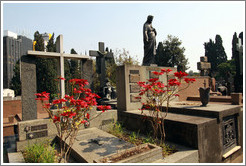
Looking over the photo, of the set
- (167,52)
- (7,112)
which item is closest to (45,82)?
(7,112)

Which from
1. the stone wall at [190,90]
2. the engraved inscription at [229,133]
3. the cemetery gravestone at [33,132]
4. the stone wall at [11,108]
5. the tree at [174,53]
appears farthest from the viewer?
the tree at [174,53]

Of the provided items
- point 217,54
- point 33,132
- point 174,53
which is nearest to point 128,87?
point 33,132

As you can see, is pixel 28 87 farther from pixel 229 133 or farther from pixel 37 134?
pixel 229 133

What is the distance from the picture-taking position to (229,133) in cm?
467

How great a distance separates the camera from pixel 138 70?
6.44 metres

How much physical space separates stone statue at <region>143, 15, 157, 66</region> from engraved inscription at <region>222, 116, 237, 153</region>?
410cm

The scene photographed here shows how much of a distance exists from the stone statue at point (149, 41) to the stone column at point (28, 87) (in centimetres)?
497

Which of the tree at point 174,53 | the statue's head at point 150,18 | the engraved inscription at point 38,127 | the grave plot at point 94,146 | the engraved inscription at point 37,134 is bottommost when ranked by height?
the grave plot at point 94,146

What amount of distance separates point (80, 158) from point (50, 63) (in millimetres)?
16716

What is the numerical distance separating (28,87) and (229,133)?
573 cm

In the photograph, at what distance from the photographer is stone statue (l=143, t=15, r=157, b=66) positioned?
7.59 metres

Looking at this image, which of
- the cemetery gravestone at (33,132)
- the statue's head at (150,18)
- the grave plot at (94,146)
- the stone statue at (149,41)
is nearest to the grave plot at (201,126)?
the grave plot at (94,146)

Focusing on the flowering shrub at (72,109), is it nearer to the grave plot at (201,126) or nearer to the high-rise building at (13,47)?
the grave plot at (201,126)

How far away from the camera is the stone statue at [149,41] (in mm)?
7590
